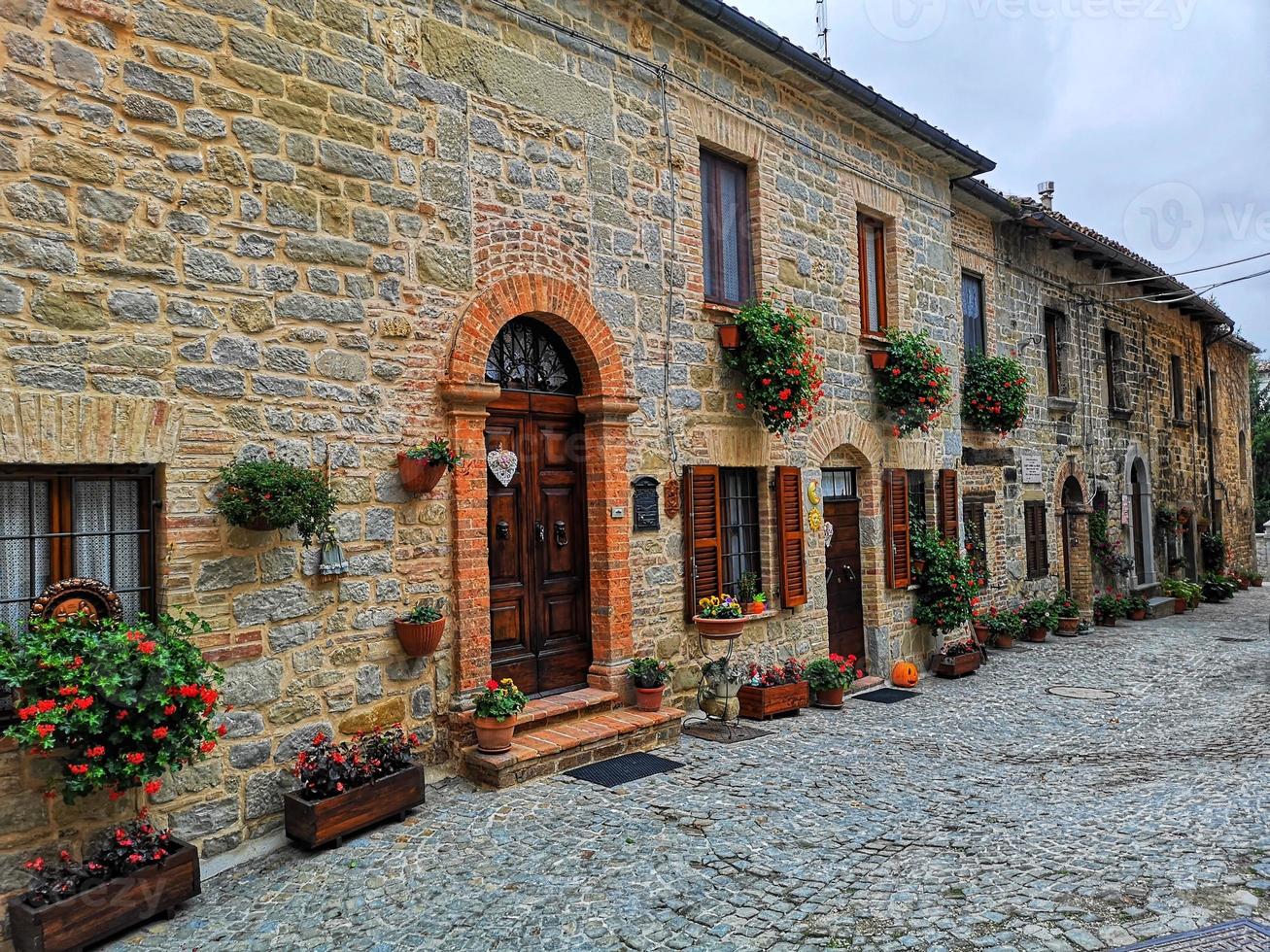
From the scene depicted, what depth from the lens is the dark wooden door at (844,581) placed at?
943cm

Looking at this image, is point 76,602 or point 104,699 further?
point 76,602

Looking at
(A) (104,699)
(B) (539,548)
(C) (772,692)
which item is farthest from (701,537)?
(A) (104,699)

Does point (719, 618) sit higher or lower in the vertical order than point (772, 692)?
higher

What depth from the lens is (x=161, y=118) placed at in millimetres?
4594

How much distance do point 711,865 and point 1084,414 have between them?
13.0m

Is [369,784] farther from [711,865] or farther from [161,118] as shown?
[161,118]

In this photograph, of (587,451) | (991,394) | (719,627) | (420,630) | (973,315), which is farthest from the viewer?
(973,315)

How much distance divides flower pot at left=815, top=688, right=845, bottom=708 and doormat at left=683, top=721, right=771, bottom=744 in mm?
1191

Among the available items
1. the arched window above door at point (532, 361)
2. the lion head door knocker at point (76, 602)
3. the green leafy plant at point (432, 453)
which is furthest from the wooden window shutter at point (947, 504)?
the lion head door knocker at point (76, 602)

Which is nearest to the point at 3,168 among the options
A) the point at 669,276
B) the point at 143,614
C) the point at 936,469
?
the point at 143,614

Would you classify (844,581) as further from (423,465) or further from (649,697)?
(423,465)

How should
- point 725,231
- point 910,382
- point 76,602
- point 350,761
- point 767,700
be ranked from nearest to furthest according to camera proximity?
point 76,602, point 350,761, point 767,700, point 725,231, point 910,382

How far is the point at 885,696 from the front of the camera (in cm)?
900

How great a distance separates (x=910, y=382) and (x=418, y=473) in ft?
19.9
